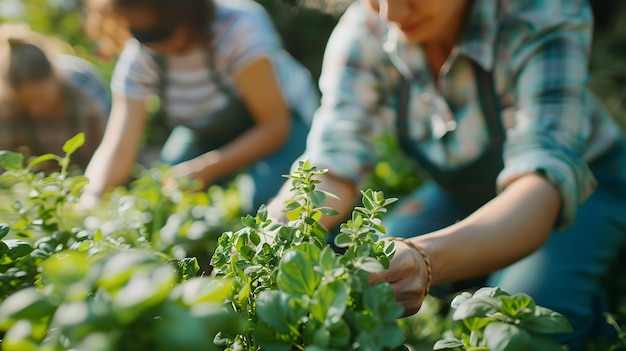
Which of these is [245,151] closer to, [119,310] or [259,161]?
[259,161]

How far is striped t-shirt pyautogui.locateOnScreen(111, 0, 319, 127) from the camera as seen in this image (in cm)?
227

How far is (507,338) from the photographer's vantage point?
0.68 m

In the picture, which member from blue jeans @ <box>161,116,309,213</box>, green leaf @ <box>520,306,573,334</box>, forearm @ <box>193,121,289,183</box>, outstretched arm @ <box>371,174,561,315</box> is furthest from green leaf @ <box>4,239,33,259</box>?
forearm @ <box>193,121,289,183</box>

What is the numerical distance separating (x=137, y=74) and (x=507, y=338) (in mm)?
1949

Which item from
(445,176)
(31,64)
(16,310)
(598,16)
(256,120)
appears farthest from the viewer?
(598,16)

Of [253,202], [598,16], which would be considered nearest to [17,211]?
[253,202]

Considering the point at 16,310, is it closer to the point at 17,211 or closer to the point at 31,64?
the point at 17,211

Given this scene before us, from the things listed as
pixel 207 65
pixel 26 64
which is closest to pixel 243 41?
pixel 207 65

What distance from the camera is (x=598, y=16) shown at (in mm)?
4789

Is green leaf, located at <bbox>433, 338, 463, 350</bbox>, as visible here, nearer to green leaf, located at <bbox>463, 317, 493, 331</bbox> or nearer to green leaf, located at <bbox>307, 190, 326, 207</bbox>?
green leaf, located at <bbox>463, 317, 493, 331</bbox>

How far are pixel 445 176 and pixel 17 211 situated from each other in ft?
3.68

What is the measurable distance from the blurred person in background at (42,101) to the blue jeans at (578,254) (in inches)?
77.6

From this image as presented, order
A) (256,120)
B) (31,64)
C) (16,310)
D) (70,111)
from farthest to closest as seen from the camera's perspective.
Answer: (70,111)
(31,64)
(256,120)
(16,310)

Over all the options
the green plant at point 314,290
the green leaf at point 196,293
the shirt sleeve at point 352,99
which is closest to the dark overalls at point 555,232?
the shirt sleeve at point 352,99
